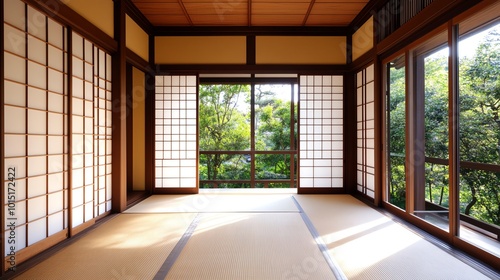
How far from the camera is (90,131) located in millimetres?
3326

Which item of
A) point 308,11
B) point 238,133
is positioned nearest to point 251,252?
point 308,11

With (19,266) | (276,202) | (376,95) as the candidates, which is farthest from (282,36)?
(19,266)

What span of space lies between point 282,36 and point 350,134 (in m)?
2.23

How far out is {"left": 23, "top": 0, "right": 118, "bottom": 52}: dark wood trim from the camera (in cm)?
248

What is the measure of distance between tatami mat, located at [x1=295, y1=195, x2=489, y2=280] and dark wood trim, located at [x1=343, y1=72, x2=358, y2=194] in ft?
4.33

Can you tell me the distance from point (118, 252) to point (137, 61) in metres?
3.12

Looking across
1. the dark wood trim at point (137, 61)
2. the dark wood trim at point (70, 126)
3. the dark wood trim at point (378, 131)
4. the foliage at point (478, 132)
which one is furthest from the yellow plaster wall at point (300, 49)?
the dark wood trim at point (70, 126)

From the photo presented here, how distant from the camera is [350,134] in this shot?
5129 millimetres

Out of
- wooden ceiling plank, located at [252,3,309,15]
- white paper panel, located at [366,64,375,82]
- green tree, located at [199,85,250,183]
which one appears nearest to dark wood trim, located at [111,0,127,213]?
wooden ceiling plank, located at [252,3,309,15]

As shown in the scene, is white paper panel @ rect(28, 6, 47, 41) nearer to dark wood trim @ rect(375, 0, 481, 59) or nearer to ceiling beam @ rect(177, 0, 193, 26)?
ceiling beam @ rect(177, 0, 193, 26)

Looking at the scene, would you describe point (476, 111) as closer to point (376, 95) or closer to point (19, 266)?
point (376, 95)

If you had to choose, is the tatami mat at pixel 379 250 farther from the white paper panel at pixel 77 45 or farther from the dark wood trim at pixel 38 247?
the white paper panel at pixel 77 45

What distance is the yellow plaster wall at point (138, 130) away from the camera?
16.8 feet

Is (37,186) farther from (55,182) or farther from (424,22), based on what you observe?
(424,22)
